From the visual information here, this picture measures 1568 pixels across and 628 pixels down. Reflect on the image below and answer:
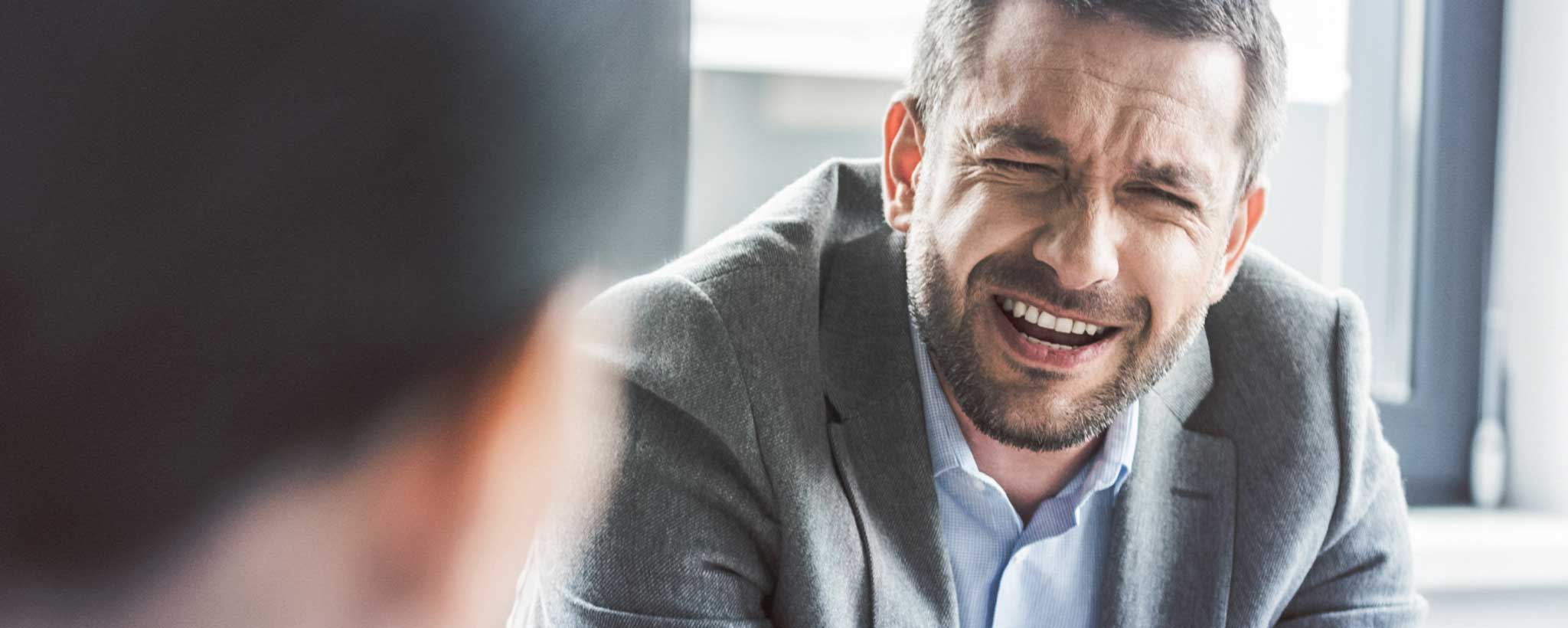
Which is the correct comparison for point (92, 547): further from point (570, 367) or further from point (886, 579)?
point (886, 579)

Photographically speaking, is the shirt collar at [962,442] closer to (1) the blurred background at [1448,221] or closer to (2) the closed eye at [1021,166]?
(2) the closed eye at [1021,166]

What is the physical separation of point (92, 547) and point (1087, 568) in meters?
0.75

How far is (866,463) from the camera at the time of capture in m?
0.93

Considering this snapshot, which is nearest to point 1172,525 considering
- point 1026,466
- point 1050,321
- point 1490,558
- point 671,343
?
point 1026,466

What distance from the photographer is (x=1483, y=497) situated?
167cm

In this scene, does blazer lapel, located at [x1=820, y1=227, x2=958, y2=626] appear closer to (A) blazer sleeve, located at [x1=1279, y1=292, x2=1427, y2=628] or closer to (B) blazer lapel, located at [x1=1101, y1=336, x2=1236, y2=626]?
(B) blazer lapel, located at [x1=1101, y1=336, x2=1236, y2=626]

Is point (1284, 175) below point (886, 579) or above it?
above

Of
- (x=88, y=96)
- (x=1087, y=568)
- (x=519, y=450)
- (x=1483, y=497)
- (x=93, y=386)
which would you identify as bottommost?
(x=1483, y=497)

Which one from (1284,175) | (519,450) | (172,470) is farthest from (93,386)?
(1284,175)

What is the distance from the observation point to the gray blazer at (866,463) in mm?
867

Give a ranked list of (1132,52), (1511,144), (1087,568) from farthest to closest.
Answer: (1511,144), (1087,568), (1132,52)

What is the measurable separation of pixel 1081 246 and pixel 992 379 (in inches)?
5.5

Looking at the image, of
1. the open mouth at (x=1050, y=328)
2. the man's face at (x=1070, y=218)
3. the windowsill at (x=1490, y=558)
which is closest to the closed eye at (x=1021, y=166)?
the man's face at (x=1070, y=218)

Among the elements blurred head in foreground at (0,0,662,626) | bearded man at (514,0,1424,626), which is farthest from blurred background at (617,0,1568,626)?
blurred head in foreground at (0,0,662,626)
